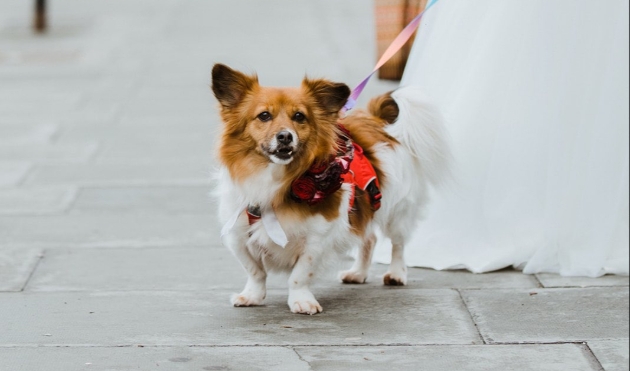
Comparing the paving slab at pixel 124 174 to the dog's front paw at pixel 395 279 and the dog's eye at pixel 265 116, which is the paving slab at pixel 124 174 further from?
the dog's eye at pixel 265 116

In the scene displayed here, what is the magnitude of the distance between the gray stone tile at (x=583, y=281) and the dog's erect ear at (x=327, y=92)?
1.62m

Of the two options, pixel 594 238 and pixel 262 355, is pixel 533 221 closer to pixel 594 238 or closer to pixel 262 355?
pixel 594 238

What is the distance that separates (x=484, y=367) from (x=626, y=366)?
0.59 meters

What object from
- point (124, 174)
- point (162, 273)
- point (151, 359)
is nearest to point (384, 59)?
point (162, 273)

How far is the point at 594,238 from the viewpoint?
5742mm

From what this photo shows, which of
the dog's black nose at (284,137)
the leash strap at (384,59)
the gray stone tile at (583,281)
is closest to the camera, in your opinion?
the dog's black nose at (284,137)

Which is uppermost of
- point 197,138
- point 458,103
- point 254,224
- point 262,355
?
point 458,103

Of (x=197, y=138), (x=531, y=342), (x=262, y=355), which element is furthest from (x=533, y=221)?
(x=197, y=138)

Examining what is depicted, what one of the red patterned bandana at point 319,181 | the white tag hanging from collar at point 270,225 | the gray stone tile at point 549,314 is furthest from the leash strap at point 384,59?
the gray stone tile at point 549,314

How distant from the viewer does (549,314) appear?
5.09 m

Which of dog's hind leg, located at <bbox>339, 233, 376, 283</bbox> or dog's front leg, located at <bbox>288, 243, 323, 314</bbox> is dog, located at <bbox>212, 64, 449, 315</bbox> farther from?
dog's hind leg, located at <bbox>339, 233, 376, 283</bbox>

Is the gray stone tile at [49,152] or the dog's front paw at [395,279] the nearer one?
the dog's front paw at [395,279]

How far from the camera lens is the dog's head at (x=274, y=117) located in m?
4.82

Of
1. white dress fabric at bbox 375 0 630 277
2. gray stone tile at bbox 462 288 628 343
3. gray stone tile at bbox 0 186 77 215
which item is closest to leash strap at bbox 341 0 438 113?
white dress fabric at bbox 375 0 630 277
